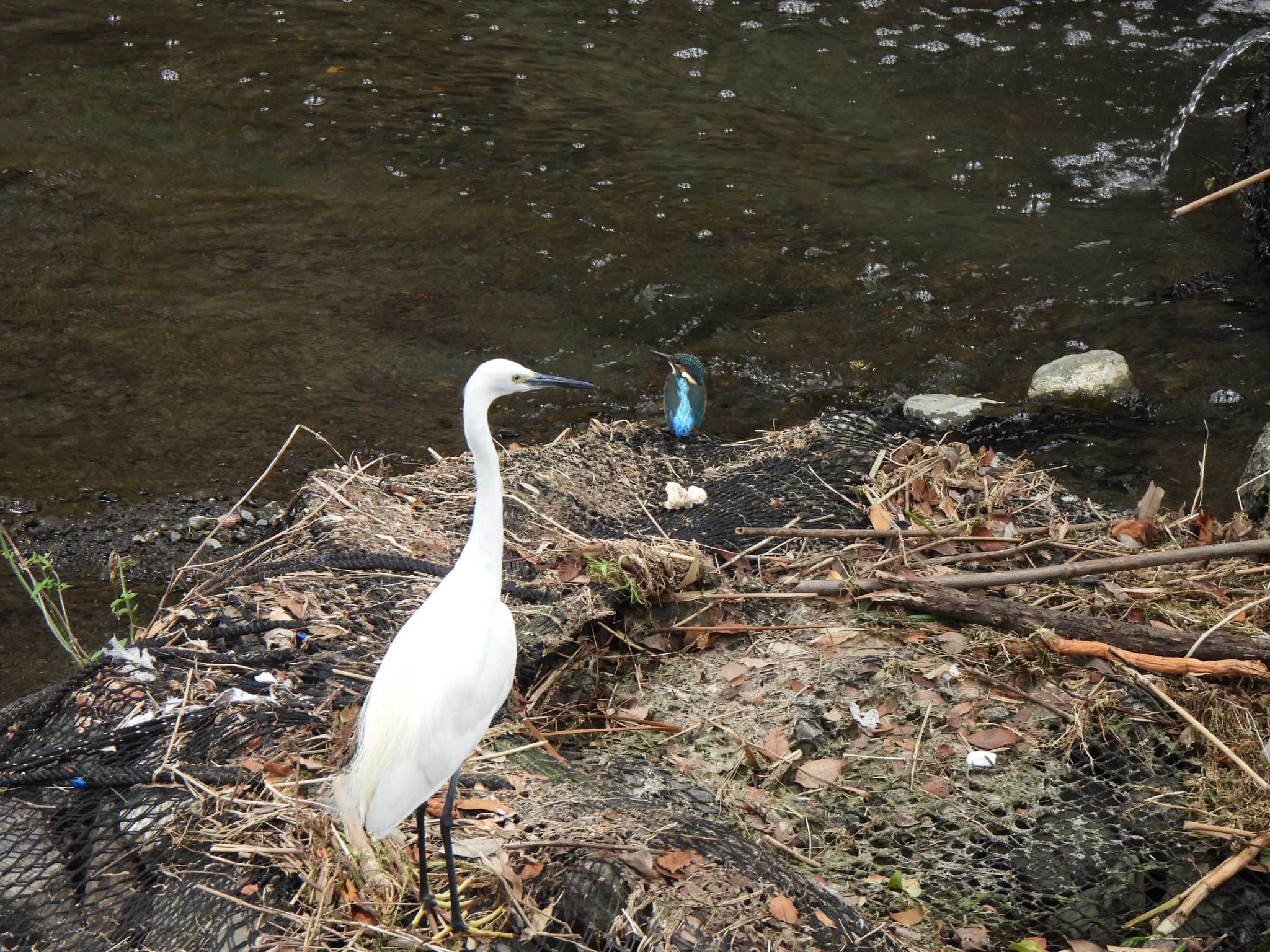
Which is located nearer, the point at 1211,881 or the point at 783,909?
the point at 783,909

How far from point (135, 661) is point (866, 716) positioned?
220 cm

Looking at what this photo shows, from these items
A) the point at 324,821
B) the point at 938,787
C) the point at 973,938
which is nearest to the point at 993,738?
the point at 938,787

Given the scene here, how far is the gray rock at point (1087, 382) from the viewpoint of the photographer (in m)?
6.11

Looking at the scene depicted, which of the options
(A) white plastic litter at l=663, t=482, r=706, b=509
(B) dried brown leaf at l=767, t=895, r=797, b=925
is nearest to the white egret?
(B) dried brown leaf at l=767, t=895, r=797, b=925

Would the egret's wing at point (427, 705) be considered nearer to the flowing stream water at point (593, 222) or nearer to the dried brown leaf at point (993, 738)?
the dried brown leaf at point (993, 738)

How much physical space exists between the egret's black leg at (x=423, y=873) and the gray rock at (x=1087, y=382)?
→ 16.1 ft

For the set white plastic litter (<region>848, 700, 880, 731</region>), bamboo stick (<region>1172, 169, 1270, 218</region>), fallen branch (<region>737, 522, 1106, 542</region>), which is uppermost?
bamboo stick (<region>1172, 169, 1270, 218</region>)

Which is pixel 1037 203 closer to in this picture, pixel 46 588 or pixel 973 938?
pixel 973 938

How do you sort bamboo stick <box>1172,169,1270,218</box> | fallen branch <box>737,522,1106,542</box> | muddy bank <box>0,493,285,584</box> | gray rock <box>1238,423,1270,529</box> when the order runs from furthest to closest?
1. muddy bank <box>0,493,285,584</box>
2. gray rock <box>1238,423,1270,529</box>
3. fallen branch <box>737,522,1106,542</box>
4. bamboo stick <box>1172,169,1270,218</box>

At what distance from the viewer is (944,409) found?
613 cm

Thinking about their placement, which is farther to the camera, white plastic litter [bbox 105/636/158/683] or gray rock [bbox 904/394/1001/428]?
gray rock [bbox 904/394/1001/428]

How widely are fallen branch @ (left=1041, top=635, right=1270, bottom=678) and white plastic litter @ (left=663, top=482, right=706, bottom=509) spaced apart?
1484mm

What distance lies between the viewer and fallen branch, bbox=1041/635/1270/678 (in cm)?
306

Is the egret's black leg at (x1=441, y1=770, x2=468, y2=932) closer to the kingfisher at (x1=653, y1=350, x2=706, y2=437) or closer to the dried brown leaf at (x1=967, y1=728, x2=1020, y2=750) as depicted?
the dried brown leaf at (x1=967, y1=728, x2=1020, y2=750)
